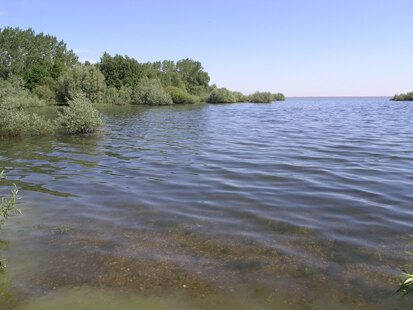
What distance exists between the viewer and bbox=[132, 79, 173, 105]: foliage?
2719 inches

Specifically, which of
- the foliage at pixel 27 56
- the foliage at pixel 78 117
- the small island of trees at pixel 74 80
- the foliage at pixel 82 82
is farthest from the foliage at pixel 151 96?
the foliage at pixel 78 117

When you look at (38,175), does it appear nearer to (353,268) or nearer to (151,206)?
(151,206)

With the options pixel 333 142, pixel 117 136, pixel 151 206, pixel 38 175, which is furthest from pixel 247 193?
pixel 117 136

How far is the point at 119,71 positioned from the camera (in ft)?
263

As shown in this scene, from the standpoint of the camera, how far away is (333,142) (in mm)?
17016

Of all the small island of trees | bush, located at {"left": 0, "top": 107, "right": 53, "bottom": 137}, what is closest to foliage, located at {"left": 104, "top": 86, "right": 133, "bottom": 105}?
the small island of trees

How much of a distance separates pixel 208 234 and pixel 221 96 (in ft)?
258

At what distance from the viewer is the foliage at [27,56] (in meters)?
75.1

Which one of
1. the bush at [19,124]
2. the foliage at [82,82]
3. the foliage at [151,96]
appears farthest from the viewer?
the foliage at [151,96]

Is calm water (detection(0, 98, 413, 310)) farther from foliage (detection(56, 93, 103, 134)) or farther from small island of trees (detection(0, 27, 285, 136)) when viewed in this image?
small island of trees (detection(0, 27, 285, 136))

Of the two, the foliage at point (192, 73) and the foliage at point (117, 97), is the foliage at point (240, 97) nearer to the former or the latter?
the foliage at point (192, 73)

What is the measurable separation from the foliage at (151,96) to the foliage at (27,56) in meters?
24.1

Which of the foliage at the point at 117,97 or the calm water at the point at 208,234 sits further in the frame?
the foliage at the point at 117,97

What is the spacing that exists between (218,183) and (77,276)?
5476mm
